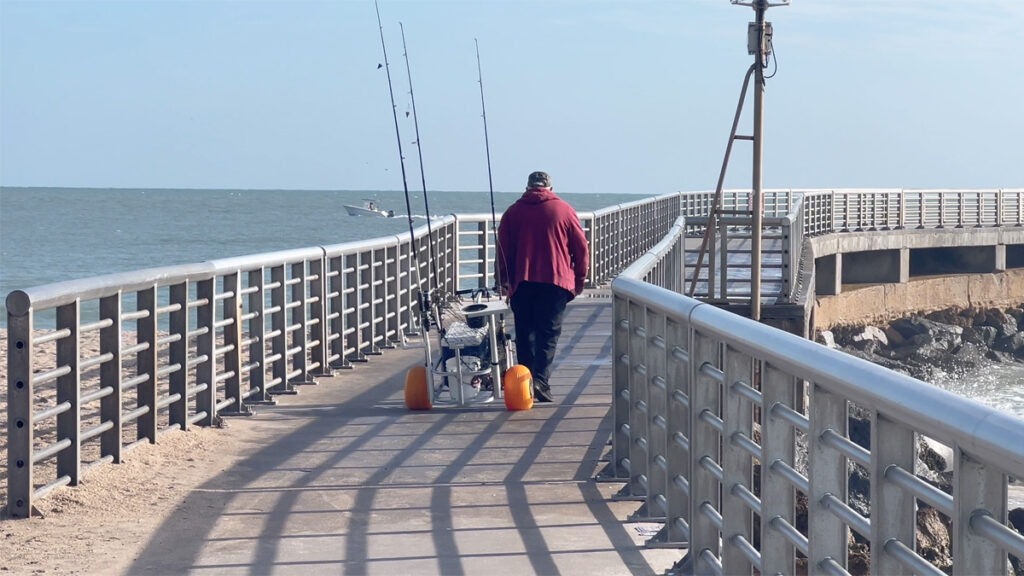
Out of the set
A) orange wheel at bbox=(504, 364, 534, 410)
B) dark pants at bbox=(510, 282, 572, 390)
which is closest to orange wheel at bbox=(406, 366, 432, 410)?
orange wheel at bbox=(504, 364, 534, 410)

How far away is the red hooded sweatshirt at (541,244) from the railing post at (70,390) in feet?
12.5

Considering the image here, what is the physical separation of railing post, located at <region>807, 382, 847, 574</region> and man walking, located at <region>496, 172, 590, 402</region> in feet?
20.3

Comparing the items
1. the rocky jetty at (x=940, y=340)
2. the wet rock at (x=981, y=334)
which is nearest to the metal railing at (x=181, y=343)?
the rocky jetty at (x=940, y=340)

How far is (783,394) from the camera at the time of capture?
4168 mm

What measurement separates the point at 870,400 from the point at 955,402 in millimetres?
436

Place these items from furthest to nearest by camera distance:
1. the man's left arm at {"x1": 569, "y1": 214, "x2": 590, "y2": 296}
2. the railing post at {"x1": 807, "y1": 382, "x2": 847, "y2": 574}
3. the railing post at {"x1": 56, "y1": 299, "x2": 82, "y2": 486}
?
the man's left arm at {"x1": 569, "y1": 214, "x2": 590, "y2": 296}, the railing post at {"x1": 56, "y1": 299, "x2": 82, "y2": 486}, the railing post at {"x1": 807, "y1": 382, "x2": 847, "y2": 574}

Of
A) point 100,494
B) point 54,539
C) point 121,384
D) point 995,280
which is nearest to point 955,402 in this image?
point 54,539

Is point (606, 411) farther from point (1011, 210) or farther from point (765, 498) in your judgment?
point (1011, 210)

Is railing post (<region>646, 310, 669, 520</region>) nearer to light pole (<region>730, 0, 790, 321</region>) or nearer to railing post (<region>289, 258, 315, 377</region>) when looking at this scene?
railing post (<region>289, 258, 315, 377</region>)

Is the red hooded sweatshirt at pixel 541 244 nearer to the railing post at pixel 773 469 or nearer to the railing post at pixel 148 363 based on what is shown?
the railing post at pixel 148 363

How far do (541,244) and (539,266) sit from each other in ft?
0.49

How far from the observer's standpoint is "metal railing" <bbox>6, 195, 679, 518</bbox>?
6355 millimetres

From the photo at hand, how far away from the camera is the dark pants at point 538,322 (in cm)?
999

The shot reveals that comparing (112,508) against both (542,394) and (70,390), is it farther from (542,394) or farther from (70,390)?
(542,394)
